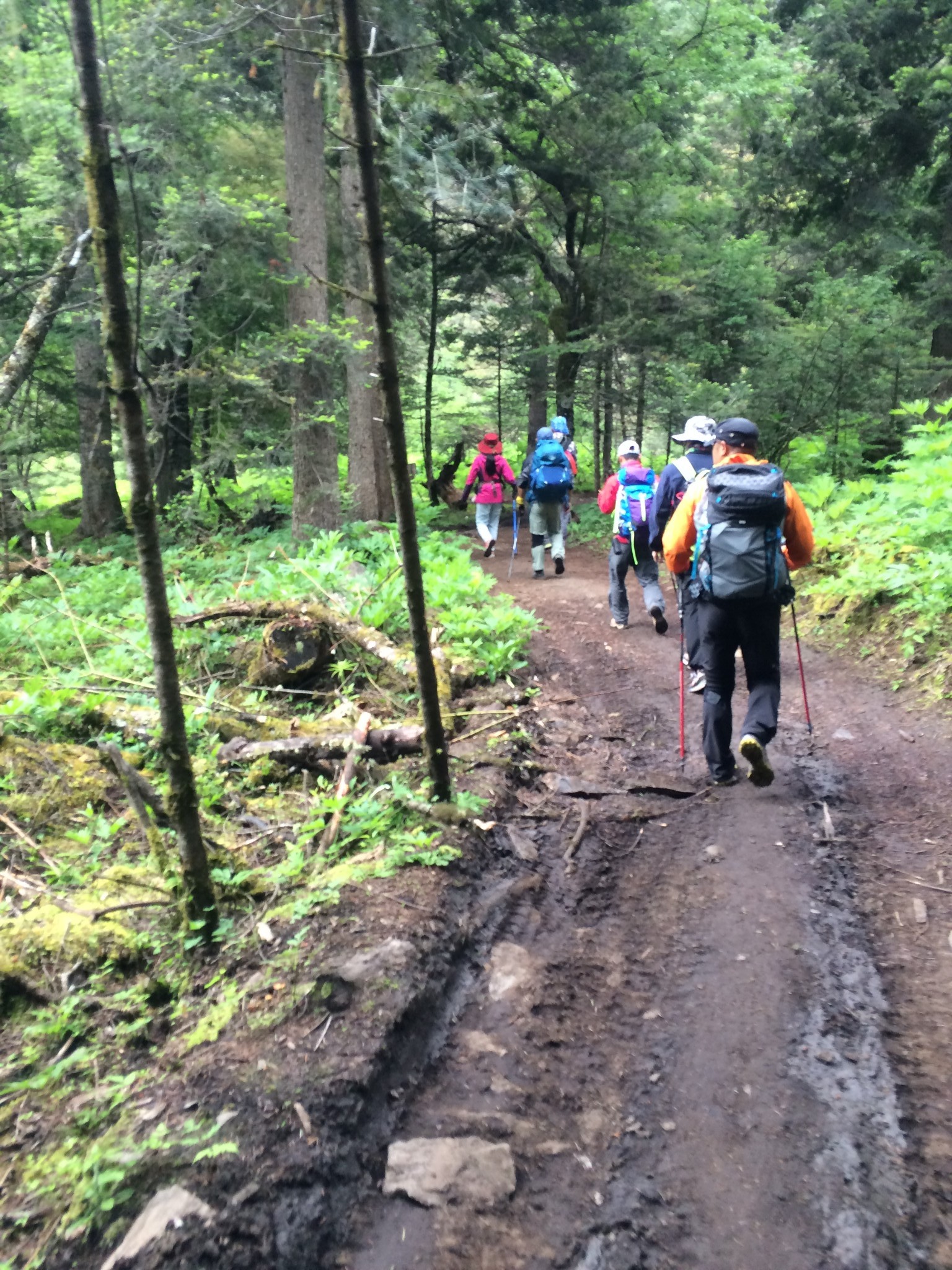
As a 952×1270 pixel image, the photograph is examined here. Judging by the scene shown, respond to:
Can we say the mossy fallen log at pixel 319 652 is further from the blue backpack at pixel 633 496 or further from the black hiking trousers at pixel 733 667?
the blue backpack at pixel 633 496

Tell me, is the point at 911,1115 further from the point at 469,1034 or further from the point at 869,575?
the point at 869,575

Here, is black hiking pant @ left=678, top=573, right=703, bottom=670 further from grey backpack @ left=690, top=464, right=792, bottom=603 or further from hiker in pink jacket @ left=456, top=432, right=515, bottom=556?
hiker in pink jacket @ left=456, top=432, right=515, bottom=556

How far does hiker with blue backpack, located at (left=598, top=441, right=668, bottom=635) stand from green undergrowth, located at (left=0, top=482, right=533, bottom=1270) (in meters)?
1.66

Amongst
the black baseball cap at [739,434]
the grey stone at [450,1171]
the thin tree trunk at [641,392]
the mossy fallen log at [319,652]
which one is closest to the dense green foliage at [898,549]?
the black baseball cap at [739,434]

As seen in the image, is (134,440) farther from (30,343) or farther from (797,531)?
(30,343)

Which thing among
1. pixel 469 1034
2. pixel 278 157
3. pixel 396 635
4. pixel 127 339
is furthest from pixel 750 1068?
pixel 278 157

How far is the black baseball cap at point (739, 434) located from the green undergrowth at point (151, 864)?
8.82ft

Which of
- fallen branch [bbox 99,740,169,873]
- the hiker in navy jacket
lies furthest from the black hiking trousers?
A: fallen branch [bbox 99,740,169,873]

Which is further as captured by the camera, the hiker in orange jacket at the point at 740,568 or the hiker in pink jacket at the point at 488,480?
the hiker in pink jacket at the point at 488,480

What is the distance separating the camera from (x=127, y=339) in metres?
2.96

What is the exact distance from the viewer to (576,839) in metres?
4.79

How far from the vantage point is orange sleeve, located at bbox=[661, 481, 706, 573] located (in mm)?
5367

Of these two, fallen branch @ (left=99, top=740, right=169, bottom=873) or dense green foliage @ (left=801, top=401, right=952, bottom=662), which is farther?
dense green foliage @ (left=801, top=401, right=952, bottom=662)

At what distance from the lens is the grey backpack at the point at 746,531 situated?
479 cm
